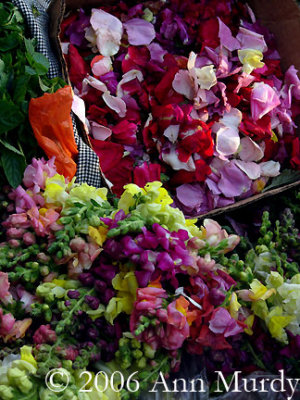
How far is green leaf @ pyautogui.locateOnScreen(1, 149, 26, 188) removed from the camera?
81cm

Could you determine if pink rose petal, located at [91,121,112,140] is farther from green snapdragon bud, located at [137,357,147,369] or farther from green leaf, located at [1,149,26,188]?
green snapdragon bud, located at [137,357,147,369]

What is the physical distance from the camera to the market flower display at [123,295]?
614 mm

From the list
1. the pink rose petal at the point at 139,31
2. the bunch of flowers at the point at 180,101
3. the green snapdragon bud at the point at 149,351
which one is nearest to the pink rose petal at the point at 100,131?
the bunch of flowers at the point at 180,101

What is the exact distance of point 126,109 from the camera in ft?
3.60

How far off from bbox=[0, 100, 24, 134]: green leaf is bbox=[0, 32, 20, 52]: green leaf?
0.14m

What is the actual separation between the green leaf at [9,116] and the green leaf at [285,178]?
0.63m

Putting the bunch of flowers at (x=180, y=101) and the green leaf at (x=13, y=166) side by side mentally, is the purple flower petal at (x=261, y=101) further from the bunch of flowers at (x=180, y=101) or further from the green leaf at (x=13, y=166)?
the green leaf at (x=13, y=166)

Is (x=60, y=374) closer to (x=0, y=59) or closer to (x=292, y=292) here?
(x=292, y=292)

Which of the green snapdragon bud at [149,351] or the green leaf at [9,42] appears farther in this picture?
the green leaf at [9,42]

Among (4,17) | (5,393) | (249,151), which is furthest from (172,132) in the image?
(5,393)

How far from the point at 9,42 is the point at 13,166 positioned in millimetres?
253

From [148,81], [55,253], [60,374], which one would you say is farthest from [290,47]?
[60,374]

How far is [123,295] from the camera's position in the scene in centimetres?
66

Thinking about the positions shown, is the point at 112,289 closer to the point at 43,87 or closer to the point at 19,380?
the point at 19,380
